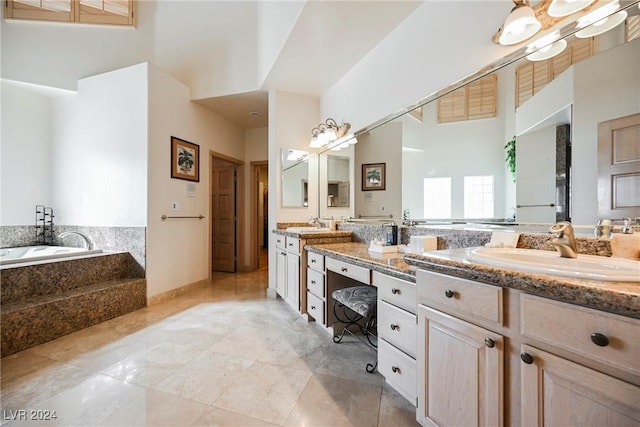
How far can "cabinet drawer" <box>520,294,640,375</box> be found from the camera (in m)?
0.59

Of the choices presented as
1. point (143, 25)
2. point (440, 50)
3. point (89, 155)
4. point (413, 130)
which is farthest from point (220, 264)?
point (440, 50)

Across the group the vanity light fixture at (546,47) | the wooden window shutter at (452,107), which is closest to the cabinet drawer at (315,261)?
the wooden window shutter at (452,107)

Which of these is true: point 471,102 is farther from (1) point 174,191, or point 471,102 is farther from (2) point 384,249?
(1) point 174,191

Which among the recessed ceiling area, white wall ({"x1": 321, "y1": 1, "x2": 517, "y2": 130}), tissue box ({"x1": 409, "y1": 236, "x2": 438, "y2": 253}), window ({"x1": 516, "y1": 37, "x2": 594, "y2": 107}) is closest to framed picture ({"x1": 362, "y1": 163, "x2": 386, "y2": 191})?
white wall ({"x1": 321, "y1": 1, "x2": 517, "y2": 130})

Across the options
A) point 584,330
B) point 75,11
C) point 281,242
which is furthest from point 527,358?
point 75,11

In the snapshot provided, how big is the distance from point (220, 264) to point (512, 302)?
4660mm

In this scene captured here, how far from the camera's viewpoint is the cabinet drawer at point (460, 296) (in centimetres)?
87

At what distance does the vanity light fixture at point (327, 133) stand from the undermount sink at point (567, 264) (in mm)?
2142

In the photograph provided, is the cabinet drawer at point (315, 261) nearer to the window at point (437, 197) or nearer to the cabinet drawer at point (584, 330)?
the window at point (437, 197)

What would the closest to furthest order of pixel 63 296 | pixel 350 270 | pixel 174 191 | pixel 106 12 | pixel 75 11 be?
pixel 350 270
pixel 63 296
pixel 174 191
pixel 75 11
pixel 106 12

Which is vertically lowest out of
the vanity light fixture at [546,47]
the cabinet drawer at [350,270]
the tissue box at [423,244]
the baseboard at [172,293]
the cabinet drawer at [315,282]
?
the baseboard at [172,293]

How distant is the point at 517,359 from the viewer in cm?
83

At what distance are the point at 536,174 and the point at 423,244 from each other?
66 centimetres

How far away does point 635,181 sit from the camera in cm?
100
